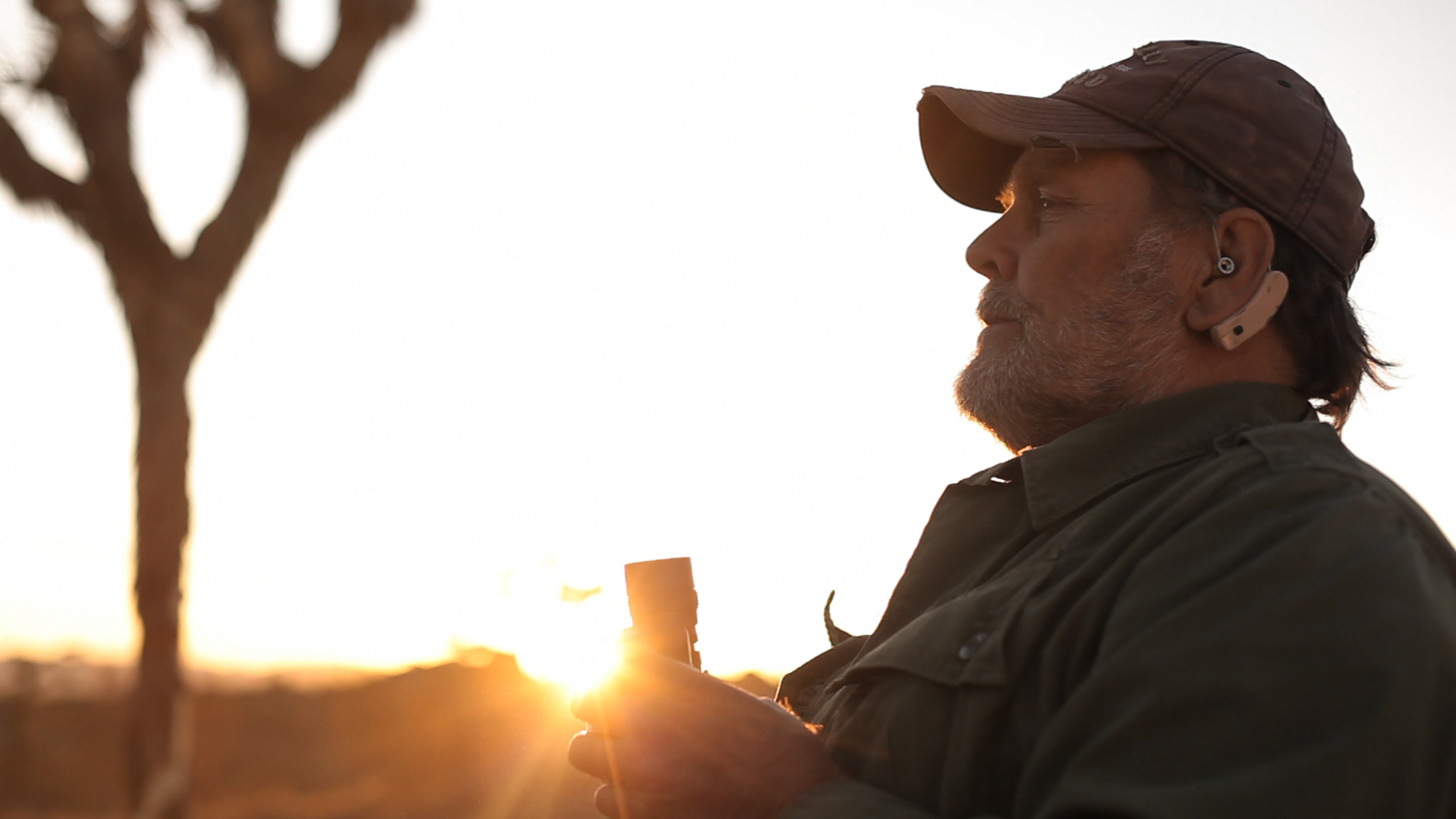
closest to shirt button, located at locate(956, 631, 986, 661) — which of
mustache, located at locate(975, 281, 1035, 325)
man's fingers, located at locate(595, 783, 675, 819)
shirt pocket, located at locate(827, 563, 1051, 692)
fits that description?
shirt pocket, located at locate(827, 563, 1051, 692)

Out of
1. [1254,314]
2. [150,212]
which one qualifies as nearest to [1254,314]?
[1254,314]

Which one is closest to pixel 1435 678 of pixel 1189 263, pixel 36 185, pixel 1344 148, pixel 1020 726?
pixel 1020 726

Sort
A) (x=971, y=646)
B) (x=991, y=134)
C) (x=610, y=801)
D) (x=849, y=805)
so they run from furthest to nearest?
(x=991, y=134)
(x=610, y=801)
(x=971, y=646)
(x=849, y=805)

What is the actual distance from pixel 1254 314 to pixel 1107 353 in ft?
0.82

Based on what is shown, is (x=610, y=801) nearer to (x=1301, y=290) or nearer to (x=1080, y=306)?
(x=1080, y=306)

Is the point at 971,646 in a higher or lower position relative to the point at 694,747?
higher

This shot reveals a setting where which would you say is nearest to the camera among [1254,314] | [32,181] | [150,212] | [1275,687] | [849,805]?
[1275,687]

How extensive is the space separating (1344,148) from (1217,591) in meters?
1.16

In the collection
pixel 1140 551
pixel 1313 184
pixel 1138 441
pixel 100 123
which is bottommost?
pixel 1140 551

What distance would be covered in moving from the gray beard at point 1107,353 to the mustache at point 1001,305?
0.01 meters

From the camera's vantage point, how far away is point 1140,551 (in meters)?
1.48

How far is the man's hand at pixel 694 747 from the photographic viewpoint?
1.56m

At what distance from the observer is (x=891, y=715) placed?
5.22 ft

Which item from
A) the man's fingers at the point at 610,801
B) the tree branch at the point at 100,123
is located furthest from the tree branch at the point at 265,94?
the man's fingers at the point at 610,801
